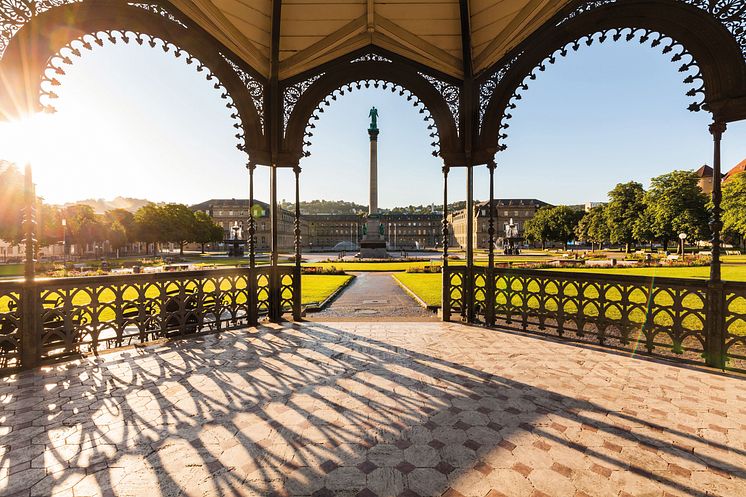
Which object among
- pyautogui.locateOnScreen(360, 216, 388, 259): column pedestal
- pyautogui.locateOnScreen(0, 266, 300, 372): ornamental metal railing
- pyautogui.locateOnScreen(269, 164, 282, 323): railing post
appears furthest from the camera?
pyautogui.locateOnScreen(360, 216, 388, 259): column pedestal

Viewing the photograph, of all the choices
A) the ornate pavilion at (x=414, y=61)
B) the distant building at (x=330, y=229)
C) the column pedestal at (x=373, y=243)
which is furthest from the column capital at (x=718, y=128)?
the distant building at (x=330, y=229)

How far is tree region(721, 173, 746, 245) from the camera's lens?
29656mm

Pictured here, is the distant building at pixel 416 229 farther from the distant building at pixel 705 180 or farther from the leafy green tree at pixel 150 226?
the leafy green tree at pixel 150 226

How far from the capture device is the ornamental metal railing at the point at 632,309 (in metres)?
4.94

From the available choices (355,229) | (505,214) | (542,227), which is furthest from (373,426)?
(355,229)

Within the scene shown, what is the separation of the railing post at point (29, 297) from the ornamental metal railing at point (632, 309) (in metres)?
7.55

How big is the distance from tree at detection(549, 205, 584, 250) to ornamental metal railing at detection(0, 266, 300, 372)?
76.1 metres

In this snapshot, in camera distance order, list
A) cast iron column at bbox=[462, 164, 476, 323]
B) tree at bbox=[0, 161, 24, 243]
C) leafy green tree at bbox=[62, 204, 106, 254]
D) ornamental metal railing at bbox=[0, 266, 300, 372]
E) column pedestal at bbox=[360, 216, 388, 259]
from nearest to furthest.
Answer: ornamental metal railing at bbox=[0, 266, 300, 372] → cast iron column at bbox=[462, 164, 476, 323] → tree at bbox=[0, 161, 24, 243] → column pedestal at bbox=[360, 216, 388, 259] → leafy green tree at bbox=[62, 204, 106, 254]

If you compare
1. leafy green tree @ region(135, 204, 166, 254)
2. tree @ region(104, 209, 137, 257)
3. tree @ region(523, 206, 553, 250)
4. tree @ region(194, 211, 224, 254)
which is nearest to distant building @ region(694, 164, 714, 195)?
tree @ region(523, 206, 553, 250)

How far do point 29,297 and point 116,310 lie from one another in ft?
3.67

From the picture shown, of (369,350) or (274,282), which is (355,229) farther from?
(369,350)

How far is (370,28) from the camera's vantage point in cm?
690

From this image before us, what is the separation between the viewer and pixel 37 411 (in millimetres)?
3590

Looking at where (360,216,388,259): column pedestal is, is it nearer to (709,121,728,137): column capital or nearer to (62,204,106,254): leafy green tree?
(709,121,728,137): column capital
